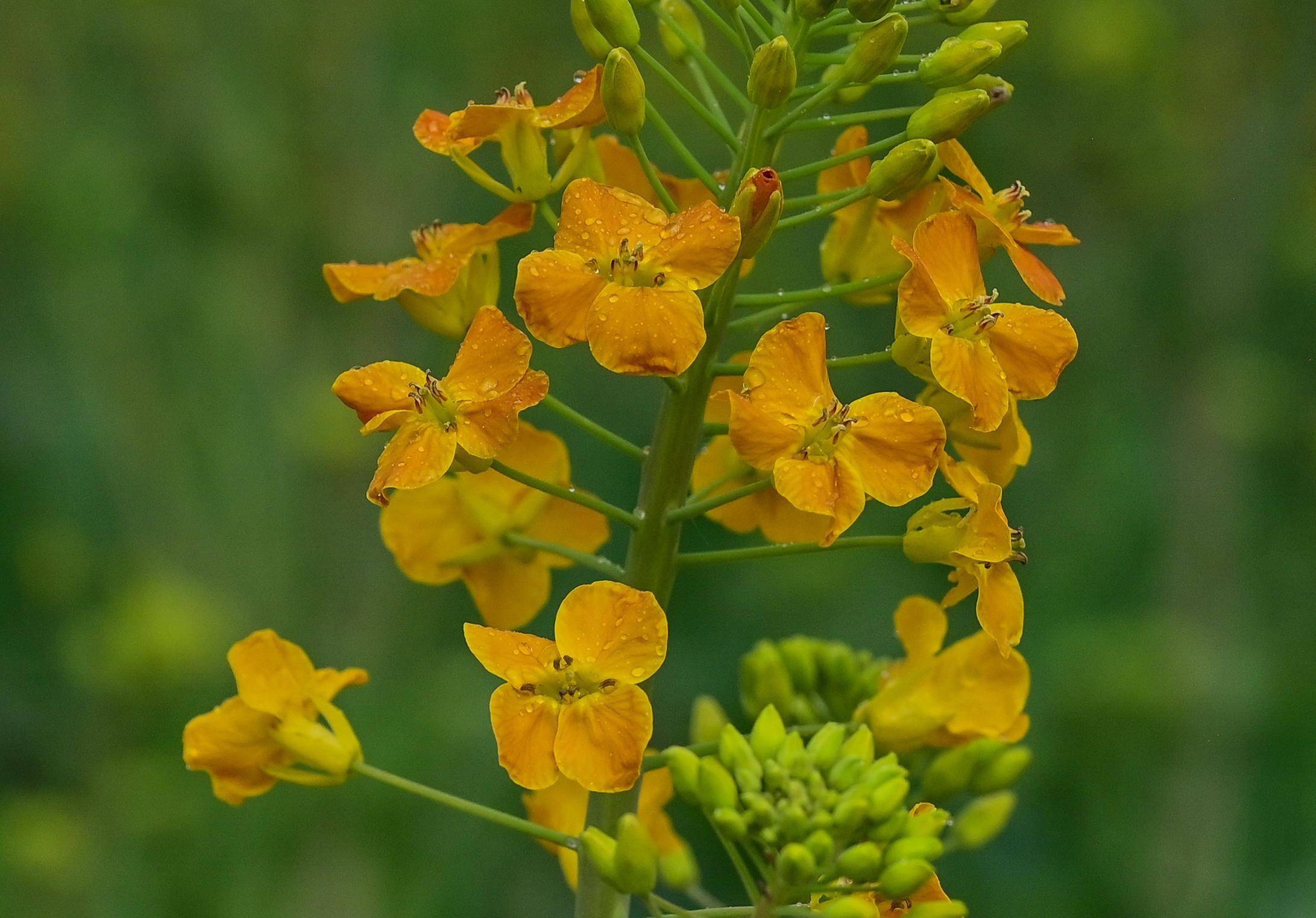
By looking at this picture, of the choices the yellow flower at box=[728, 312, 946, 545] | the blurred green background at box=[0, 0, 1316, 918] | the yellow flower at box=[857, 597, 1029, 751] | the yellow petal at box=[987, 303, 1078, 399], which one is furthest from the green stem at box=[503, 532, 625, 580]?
the blurred green background at box=[0, 0, 1316, 918]

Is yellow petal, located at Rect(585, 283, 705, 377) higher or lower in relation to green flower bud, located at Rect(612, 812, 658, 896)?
higher

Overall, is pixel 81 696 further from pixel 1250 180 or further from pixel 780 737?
pixel 1250 180

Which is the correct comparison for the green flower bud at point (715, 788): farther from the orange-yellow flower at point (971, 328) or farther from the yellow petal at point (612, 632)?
the orange-yellow flower at point (971, 328)

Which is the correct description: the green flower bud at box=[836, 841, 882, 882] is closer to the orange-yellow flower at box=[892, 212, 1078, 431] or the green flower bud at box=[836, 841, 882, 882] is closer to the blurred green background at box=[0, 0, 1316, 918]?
the orange-yellow flower at box=[892, 212, 1078, 431]

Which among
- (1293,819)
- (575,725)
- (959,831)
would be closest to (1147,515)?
(1293,819)

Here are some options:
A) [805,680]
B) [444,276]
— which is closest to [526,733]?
[444,276]

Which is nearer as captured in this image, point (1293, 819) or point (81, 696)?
point (1293, 819)

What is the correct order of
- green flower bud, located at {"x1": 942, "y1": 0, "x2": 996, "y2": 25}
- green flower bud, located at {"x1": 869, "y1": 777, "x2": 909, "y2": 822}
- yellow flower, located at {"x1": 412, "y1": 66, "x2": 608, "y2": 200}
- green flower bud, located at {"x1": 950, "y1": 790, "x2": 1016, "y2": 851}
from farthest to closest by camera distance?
1. green flower bud, located at {"x1": 950, "y1": 790, "x2": 1016, "y2": 851}
2. green flower bud, located at {"x1": 942, "y1": 0, "x2": 996, "y2": 25}
3. yellow flower, located at {"x1": 412, "y1": 66, "x2": 608, "y2": 200}
4. green flower bud, located at {"x1": 869, "y1": 777, "x2": 909, "y2": 822}
